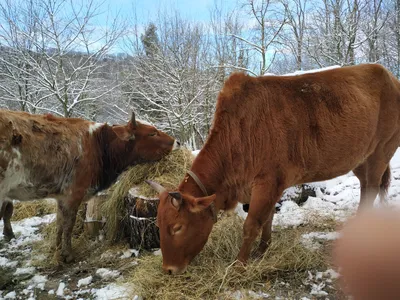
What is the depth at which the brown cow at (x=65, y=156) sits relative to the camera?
3.87 metres

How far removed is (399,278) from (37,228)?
20.5 feet

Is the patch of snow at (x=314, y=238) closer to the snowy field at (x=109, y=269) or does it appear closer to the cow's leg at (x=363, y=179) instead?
the snowy field at (x=109, y=269)

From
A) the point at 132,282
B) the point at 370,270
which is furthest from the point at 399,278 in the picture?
the point at 132,282

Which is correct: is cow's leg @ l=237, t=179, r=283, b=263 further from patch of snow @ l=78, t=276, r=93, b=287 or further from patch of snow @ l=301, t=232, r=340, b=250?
patch of snow @ l=78, t=276, r=93, b=287

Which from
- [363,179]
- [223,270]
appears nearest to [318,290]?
[223,270]

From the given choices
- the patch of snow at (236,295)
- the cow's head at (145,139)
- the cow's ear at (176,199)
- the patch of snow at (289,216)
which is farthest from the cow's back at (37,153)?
the patch of snow at (289,216)

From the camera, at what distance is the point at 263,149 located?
136 inches

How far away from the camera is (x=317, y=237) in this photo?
14.7 ft

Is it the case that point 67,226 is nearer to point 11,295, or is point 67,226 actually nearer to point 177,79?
point 11,295

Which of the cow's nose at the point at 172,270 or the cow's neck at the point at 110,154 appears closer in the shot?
the cow's nose at the point at 172,270

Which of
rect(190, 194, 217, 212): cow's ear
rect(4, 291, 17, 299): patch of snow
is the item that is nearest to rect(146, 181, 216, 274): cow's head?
rect(190, 194, 217, 212): cow's ear

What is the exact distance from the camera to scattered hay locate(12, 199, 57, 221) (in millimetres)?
6723

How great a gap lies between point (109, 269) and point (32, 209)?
383 centimetres

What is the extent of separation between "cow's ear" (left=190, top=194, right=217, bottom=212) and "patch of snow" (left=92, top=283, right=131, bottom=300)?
3.93 feet
